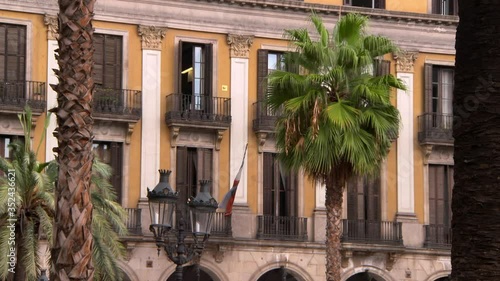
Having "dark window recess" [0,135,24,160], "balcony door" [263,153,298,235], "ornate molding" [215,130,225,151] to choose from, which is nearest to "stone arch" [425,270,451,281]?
"balcony door" [263,153,298,235]

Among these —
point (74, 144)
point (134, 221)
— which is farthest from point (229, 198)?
point (74, 144)

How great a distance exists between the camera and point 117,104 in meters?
38.0

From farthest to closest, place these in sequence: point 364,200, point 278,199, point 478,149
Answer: point 364,200 < point 278,199 < point 478,149

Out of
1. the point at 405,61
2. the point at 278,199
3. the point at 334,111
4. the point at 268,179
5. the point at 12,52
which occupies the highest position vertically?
the point at 405,61

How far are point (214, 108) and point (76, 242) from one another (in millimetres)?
24850

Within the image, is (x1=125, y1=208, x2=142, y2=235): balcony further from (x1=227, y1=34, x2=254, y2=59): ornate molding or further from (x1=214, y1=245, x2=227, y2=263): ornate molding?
(x1=227, y1=34, x2=254, y2=59): ornate molding

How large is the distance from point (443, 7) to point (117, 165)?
11684 millimetres

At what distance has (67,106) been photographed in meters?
14.5

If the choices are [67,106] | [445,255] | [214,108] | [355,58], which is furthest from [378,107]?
[67,106]

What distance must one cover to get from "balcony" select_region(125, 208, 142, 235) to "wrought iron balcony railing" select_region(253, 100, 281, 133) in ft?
14.1

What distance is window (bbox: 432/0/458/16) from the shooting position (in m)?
42.6

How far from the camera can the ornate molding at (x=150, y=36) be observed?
38.8 m

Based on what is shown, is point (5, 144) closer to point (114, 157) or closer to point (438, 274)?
point (114, 157)

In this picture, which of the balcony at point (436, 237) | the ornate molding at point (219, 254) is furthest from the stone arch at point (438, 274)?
the ornate molding at point (219, 254)
